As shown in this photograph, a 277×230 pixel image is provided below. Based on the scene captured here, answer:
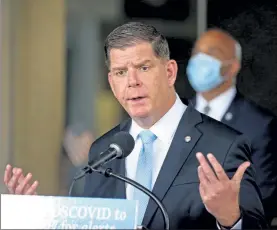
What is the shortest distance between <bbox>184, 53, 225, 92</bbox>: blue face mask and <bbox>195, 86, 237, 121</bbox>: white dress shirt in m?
0.06

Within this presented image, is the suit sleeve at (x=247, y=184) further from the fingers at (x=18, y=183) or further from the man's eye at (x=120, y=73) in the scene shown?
the fingers at (x=18, y=183)

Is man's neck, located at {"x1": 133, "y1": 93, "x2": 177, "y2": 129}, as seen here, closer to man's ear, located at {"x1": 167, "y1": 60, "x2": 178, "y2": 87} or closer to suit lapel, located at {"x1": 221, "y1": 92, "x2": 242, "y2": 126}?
man's ear, located at {"x1": 167, "y1": 60, "x2": 178, "y2": 87}

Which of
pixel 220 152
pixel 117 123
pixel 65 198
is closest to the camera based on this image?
pixel 65 198

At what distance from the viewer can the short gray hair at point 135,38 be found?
3.32m

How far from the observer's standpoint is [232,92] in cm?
339

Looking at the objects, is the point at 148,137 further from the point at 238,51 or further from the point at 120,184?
the point at 238,51

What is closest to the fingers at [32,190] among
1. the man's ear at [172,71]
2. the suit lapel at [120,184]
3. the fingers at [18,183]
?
the fingers at [18,183]

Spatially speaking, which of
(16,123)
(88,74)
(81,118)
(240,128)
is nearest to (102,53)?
(88,74)

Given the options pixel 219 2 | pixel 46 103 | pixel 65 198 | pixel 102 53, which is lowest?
pixel 65 198

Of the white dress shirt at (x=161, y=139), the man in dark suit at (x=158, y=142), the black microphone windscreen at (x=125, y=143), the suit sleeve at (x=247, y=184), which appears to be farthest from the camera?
the white dress shirt at (x=161, y=139)

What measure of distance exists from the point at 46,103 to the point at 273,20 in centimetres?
125

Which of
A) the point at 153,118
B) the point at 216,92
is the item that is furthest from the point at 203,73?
the point at 153,118

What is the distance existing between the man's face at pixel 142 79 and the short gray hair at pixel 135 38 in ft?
0.09

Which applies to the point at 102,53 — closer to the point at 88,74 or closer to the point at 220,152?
the point at 88,74
